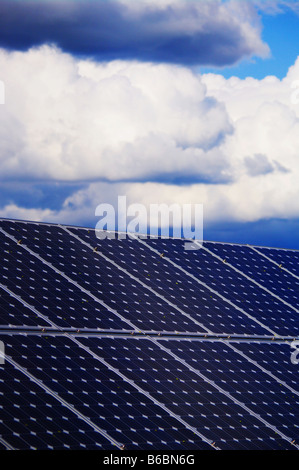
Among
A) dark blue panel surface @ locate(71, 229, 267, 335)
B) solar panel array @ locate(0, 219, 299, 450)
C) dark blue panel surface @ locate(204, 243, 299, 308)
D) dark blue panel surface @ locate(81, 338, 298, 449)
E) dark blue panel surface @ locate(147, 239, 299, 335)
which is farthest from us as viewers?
dark blue panel surface @ locate(204, 243, 299, 308)

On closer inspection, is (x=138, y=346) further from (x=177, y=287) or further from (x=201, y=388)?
(x=177, y=287)

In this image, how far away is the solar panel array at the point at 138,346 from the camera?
38094 millimetres

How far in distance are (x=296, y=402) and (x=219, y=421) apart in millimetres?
6943

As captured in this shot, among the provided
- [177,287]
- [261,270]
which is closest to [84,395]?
[177,287]

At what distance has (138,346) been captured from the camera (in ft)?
151

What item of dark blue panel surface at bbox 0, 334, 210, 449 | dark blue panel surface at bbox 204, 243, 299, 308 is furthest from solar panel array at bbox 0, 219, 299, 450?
dark blue panel surface at bbox 204, 243, 299, 308

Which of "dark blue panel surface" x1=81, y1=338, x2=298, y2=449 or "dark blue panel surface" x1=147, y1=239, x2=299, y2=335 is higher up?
"dark blue panel surface" x1=147, y1=239, x2=299, y2=335

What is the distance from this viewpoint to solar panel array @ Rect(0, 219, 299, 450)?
38094 mm

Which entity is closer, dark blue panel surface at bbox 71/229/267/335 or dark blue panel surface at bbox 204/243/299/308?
dark blue panel surface at bbox 71/229/267/335

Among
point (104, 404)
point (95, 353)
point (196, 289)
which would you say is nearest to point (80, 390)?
point (104, 404)

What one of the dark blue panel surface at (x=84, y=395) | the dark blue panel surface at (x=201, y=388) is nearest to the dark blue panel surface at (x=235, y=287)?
the dark blue panel surface at (x=201, y=388)

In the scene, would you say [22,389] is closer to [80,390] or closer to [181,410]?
[80,390]

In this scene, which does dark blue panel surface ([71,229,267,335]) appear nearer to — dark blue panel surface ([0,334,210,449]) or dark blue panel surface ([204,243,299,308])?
dark blue panel surface ([204,243,299,308])

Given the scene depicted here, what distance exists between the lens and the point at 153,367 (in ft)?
146
